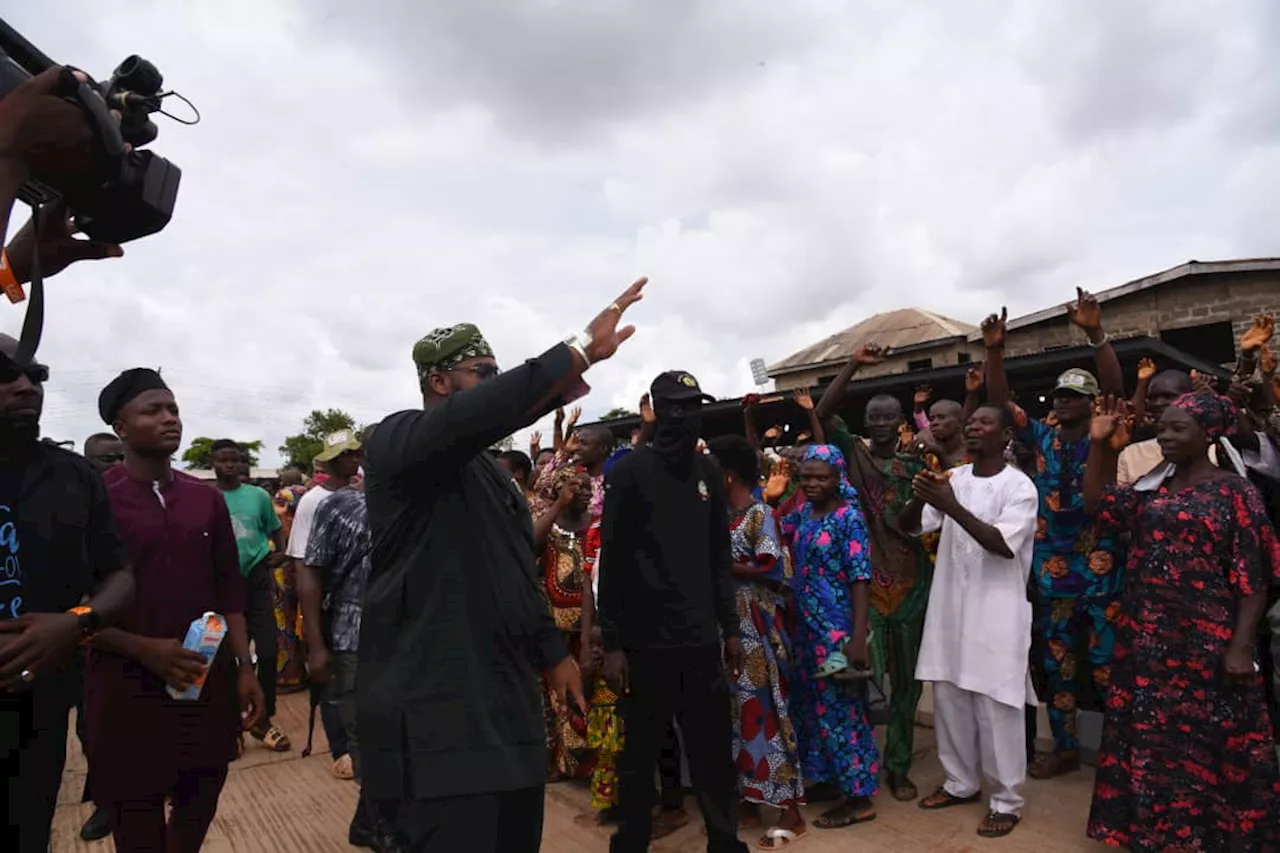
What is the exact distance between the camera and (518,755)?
2.14 m

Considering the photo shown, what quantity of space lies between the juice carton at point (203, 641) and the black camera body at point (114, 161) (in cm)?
154

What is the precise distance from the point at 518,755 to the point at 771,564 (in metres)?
2.16

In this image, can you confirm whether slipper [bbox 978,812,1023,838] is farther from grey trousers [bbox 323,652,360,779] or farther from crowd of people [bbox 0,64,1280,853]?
grey trousers [bbox 323,652,360,779]

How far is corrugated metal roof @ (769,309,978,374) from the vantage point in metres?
23.2

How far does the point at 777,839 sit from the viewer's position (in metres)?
3.87

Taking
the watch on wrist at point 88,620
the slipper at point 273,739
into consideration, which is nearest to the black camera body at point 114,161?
the watch on wrist at point 88,620

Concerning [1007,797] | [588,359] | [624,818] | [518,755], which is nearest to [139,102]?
[588,359]

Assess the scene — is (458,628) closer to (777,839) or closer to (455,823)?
(455,823)

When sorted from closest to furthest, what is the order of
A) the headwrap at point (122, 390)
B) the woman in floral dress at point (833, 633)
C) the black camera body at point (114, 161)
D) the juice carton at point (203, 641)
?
the black camera body at point (114, 161) < the juice carton at point (203, 641) < the headwrap at point (122, 390) < the woman in floral dress at point (833, 633)

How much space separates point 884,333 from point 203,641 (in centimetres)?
2404

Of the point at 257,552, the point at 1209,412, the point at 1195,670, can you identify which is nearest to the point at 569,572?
the point at 257,552

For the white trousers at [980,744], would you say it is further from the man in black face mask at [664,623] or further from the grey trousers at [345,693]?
the grey trousers at [345,693]

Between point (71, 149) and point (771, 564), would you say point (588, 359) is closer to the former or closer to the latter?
point (71, 149)

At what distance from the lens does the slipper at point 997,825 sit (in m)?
3.79
